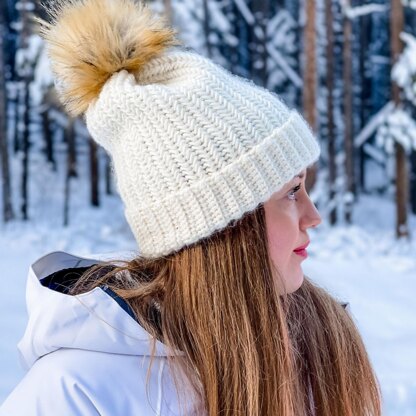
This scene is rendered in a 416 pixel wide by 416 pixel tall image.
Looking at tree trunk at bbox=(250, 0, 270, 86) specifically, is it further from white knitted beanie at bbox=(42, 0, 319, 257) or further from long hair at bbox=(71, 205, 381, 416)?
long hair at bbox=(71, 205, 381, 416)

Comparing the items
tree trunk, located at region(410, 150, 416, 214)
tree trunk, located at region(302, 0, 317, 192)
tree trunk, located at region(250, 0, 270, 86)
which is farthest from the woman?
tree trunk, located at region(410, 150, 416, 214)

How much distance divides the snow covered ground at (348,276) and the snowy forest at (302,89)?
138 cm

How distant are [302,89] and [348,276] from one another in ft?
51.5

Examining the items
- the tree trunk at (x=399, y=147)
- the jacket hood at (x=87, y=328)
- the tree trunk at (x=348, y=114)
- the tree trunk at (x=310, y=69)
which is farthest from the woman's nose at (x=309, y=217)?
the tree trunk at (x=348, y=114)

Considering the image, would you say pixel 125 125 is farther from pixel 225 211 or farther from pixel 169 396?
pixel 169 396

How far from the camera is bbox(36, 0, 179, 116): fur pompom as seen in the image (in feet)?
6.16

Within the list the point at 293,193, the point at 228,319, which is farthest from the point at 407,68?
the point at 228,319

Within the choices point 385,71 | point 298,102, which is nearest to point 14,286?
point 298,102

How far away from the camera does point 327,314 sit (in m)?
2.05

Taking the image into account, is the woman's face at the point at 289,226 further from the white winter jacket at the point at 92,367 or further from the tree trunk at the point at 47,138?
the tree trunk at the point at 47,138

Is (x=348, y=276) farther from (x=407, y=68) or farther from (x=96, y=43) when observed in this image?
(x=96, y=43)

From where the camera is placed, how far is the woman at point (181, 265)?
1600 mm

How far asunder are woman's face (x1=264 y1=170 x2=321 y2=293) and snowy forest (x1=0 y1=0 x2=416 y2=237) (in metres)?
11.5

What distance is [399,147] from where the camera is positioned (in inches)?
597
